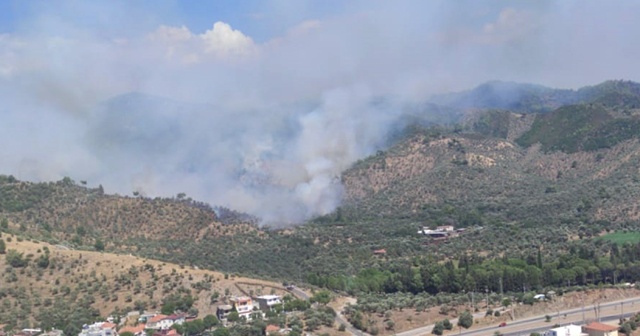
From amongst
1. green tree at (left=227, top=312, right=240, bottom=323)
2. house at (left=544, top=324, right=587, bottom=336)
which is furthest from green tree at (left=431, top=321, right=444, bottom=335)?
green tree at (left=227, top=312, right=240, bottom=323)

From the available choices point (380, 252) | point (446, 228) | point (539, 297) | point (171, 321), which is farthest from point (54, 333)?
point (446, 228)

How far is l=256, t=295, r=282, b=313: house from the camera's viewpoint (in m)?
85.5

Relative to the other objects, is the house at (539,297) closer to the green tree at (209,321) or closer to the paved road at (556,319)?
the paved road at (556,319)

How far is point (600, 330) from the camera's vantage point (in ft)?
228

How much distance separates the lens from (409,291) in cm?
9575

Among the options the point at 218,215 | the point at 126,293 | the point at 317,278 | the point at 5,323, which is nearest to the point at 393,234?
the point at 218,215

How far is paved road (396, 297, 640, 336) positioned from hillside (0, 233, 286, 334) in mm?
23109

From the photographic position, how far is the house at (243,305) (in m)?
83.7

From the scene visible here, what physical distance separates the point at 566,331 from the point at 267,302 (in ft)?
95.8

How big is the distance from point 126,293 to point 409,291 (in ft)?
97.2

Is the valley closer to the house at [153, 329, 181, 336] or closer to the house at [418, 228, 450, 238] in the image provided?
the house at [418, 228, 450, 238]

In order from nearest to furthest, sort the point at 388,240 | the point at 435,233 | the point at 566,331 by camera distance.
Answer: the point at 566,331
the point at 388,240
the point at 435,233

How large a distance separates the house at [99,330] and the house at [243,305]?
11.6 m

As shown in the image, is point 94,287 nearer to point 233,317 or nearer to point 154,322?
point 154,322
